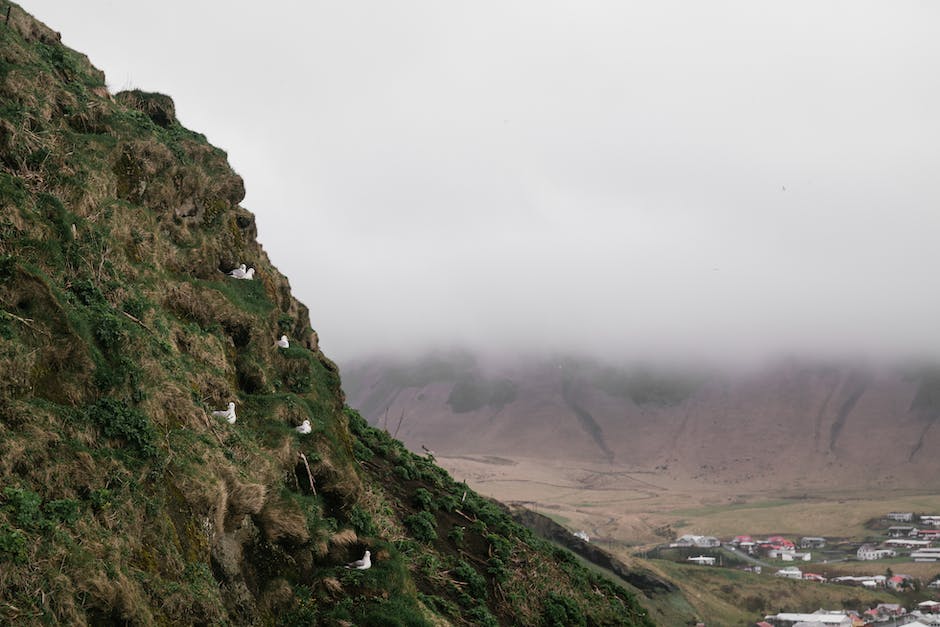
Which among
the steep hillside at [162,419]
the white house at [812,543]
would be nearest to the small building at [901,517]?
the white house at [812,543]

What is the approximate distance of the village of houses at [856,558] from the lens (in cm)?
9619

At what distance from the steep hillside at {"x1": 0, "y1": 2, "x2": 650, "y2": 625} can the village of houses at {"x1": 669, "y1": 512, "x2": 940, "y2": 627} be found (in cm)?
8796

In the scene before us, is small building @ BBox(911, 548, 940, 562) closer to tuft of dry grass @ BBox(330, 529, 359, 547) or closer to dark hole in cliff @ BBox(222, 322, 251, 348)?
tuft of dry grass @ BBox(330, 529, 359, 547)

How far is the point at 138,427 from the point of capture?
13.4 m

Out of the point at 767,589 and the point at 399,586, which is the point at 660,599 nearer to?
the point at 767,589

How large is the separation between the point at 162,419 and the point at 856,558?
168534 millimetres

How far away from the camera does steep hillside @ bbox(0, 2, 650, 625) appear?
440 inches

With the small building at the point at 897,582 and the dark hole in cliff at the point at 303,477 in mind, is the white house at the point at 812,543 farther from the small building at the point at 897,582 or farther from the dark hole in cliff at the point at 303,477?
the dark hole in cliff at the point at 303,477

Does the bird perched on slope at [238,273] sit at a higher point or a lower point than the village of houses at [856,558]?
higher

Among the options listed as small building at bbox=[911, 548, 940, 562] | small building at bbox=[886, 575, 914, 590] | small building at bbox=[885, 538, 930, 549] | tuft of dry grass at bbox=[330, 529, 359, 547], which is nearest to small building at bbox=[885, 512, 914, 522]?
small building at bbox=[885, 538, 930, 549]

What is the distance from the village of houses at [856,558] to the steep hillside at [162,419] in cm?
8796

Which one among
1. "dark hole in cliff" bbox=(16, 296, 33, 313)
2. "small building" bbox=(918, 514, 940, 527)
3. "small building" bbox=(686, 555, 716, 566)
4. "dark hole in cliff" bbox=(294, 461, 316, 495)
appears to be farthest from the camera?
"small building" bbox=(918, 514, 940, 527)

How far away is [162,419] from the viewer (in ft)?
47.5

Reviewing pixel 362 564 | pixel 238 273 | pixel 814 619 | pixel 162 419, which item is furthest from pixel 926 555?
pixel 162 419
